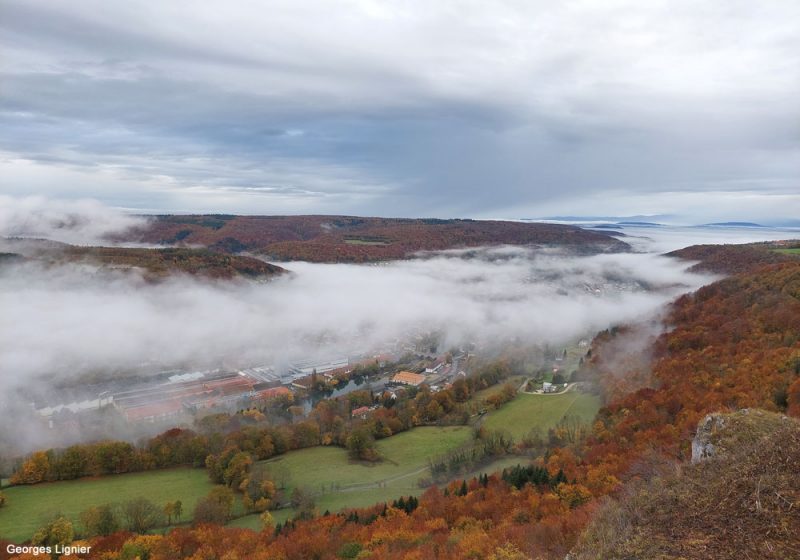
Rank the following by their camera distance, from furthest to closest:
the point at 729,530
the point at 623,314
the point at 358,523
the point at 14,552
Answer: the point at 623,314 → the point at 358,523 → the point at 14,552 → the point at 729,530

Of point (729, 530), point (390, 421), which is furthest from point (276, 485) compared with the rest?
point (729, 530)

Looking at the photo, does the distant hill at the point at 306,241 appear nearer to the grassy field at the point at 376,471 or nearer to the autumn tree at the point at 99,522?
the grassy field at the point at 376,471

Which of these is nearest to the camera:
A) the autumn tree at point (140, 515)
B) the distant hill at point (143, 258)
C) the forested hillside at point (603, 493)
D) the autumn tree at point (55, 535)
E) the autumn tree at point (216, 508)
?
the forested hillside at point (603, 493)

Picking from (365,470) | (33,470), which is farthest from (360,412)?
(33,470)

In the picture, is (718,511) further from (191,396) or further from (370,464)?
(191,396)

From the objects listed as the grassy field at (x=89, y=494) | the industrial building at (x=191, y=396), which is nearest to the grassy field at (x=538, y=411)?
the grassy field at (x=89, y=494)

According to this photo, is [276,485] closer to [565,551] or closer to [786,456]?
[565,551]
